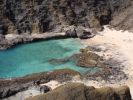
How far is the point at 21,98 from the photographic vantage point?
3734 centimetres

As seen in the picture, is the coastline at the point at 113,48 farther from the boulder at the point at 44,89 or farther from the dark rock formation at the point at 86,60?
the boulder at the point at 44,89

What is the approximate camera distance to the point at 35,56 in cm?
5375

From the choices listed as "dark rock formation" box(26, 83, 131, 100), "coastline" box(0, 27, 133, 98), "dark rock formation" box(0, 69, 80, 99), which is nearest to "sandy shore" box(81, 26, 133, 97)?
"coastline" box(0, 27, 133, 98)

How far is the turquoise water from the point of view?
48125 mm

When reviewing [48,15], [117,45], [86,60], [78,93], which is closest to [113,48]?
[117,45]

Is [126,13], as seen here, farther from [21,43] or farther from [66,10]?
[21,43]

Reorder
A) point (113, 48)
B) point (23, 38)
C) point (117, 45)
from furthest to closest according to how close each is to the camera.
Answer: point (23, 38), point (117, 45), point (113, 48)

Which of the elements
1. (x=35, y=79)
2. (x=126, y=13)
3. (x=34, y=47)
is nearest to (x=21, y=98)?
(x=35, y=79)

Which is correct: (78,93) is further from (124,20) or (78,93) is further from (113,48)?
(124,20)

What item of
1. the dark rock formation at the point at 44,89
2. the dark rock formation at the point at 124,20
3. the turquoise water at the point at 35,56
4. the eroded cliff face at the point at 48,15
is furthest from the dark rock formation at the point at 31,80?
the dark rock formation at the point at 124,20

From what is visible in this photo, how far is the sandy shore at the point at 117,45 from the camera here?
48.9 meters

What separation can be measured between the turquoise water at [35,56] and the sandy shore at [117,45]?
388cm

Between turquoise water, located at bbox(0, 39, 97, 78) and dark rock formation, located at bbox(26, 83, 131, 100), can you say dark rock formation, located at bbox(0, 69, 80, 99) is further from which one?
dark rock formation, located at bbox(26, 83, 131, 100)

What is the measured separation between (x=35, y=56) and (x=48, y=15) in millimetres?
12458
